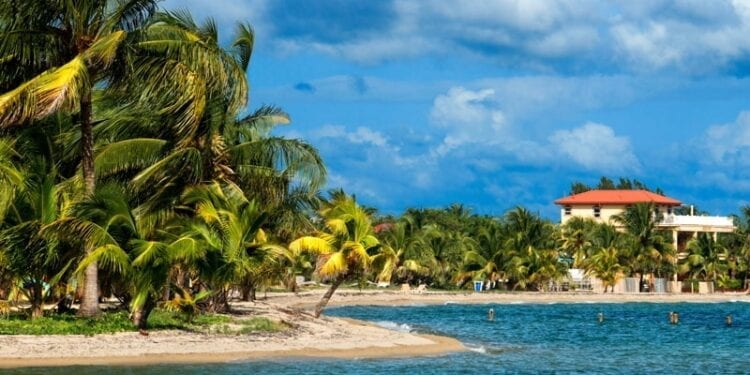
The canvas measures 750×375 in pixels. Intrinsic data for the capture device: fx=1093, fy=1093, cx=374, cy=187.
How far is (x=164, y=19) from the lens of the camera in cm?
3312

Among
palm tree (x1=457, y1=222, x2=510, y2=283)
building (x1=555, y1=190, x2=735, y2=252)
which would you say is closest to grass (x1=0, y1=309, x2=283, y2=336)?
palm tree (x1=457, y1=222, x2=510, y2=283)

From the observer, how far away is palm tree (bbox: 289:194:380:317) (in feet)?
133

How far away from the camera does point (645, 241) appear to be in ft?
309

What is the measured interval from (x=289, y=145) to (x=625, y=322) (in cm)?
2919

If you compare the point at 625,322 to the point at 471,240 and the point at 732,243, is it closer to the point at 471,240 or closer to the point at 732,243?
the point at 471,240

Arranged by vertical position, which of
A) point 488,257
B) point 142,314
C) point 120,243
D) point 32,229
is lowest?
point 142,314

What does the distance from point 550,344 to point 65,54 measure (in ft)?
69.9

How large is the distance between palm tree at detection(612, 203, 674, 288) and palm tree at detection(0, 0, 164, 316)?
68622 mm

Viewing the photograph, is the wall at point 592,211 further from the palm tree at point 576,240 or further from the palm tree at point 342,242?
the palm tree at point 342,242

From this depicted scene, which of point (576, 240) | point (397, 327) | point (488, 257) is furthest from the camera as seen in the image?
point (576, 240)

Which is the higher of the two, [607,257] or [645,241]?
[645,241]

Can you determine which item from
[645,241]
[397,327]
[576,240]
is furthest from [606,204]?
[397,327]

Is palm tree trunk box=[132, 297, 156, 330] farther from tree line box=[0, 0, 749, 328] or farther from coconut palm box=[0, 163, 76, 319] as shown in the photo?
coconut palm box=[0, 163, 76, 319]

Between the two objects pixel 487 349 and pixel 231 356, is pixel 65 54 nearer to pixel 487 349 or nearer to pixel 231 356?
pixel 231 356
